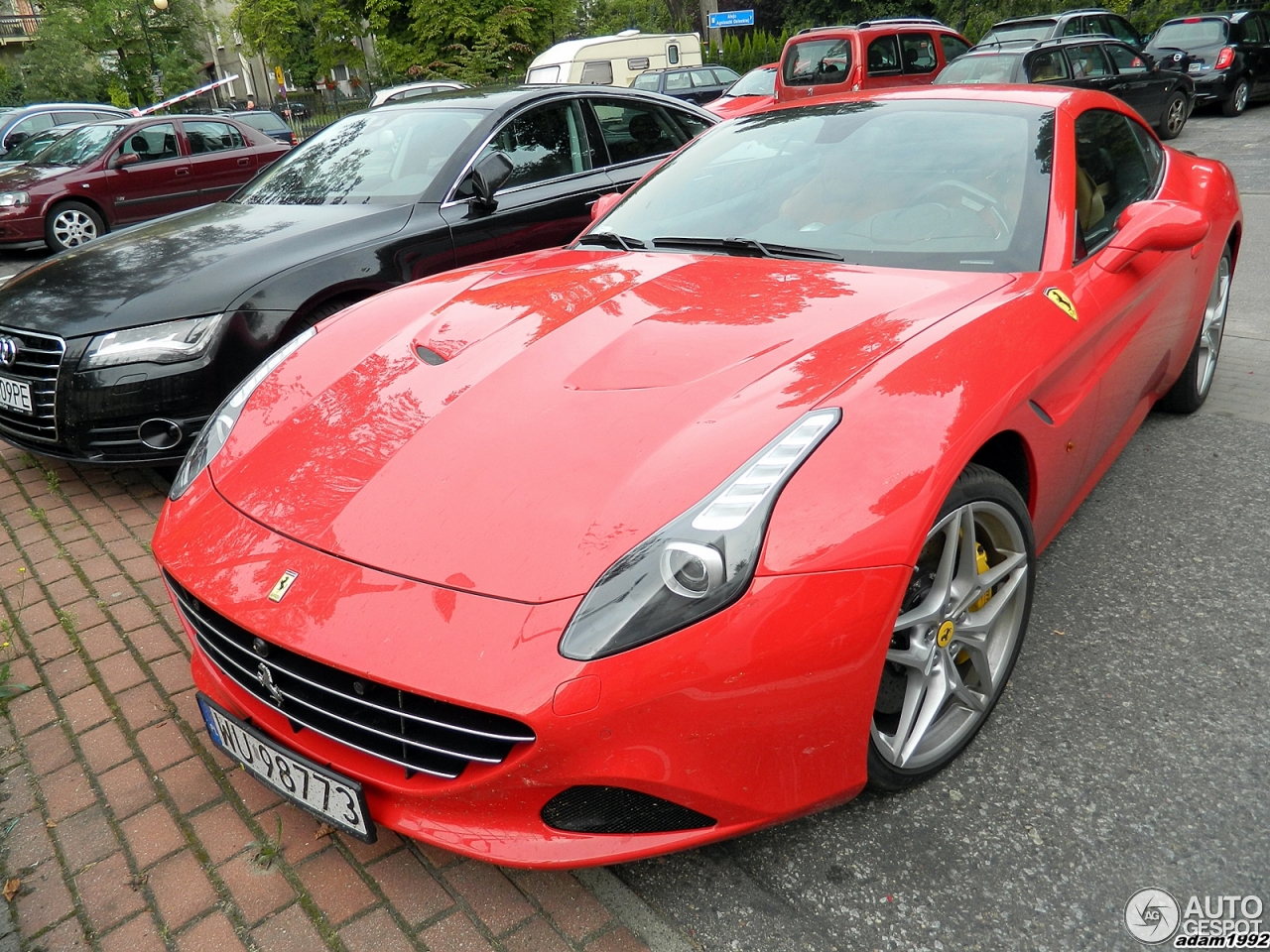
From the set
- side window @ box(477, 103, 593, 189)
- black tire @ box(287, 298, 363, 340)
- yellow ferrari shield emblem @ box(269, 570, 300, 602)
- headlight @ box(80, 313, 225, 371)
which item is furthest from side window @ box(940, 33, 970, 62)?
yellow ferrari shield emblem @ box(269, 570, 300, 602)

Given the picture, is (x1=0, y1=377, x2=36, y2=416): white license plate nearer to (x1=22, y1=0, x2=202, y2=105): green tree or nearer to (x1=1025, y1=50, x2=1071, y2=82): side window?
(x1=1025, y1=50, x2=1071, y2=82): side window

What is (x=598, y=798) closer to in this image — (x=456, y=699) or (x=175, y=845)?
(x=456, y=699)

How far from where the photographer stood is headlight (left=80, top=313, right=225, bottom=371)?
3537 millimetres

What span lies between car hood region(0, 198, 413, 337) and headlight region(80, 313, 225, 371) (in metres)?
0.04

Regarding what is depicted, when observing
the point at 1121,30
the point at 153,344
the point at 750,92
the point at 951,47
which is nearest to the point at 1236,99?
the point at 1121,30

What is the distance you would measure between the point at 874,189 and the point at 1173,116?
42.5 ft

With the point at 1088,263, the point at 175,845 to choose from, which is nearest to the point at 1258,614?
the point at 1088,263

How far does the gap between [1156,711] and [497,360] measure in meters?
1.84

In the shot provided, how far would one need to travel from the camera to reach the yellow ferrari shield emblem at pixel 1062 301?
231cm

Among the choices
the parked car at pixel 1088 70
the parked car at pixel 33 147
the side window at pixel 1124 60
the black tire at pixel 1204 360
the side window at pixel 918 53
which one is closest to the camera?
the black tire at pixel 1204 360

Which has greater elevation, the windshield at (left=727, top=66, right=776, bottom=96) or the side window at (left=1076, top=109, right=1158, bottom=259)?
the windshield at (left=727, top=66, right=776, bottom=96)

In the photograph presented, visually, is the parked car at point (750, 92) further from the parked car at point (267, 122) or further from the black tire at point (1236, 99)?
the black tire at point (1236, 99)

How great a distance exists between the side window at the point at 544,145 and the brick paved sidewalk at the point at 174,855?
2.86 metres

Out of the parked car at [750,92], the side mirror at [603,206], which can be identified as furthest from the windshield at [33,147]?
the side mirror at [603,206]
